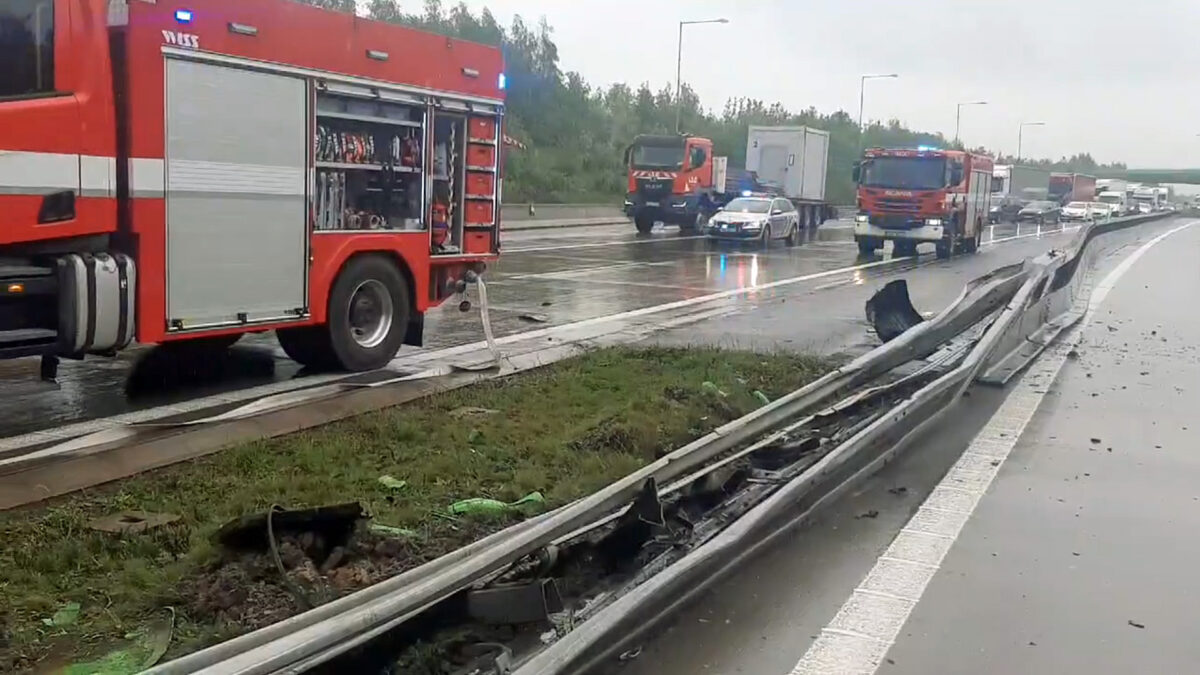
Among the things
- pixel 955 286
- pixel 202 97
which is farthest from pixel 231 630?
pixel 955 286

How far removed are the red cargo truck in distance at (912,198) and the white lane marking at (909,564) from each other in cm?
2226

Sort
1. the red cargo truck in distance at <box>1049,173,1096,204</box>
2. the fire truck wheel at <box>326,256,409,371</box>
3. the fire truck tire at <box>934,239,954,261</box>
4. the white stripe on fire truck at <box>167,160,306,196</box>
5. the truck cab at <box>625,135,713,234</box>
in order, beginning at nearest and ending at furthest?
the white stripe on fire truck at <box>167,160,306,196</box> → the fire truck wheel at <box>326,256,409,371</box> → the fire truck tire at <box>934,239,954,261</box> → the truck cab at <box>625,135,713,234</box> → the red cargo truck in distance at <box>1049,173,1096,204</box>

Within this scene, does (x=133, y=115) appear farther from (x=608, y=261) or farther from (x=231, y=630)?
(x=608, y=261)

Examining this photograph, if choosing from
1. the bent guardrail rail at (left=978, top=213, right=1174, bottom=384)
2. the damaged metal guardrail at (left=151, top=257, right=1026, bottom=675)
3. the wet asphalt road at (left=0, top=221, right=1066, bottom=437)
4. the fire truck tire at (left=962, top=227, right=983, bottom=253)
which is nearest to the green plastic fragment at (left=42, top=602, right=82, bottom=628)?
the damaged metal guardrail at (left=151, top=257, right=1026, bottom=675)

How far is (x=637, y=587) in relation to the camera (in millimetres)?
4785

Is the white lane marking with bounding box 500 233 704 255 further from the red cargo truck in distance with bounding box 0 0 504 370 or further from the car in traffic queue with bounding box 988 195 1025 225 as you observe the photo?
the car in traffic queue with bounding box 988 195 1025 225

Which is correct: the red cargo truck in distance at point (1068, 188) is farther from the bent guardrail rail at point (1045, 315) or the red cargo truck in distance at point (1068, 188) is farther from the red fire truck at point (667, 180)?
the bent guardrail rail at point (1045, 315)

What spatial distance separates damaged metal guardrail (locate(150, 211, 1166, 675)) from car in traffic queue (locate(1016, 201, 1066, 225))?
6164 centimetres

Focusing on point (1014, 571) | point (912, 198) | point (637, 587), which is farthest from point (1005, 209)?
point (637, 587)

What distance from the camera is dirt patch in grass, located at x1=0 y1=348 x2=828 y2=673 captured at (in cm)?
463

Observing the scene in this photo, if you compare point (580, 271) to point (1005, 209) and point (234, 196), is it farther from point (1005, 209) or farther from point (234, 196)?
point (1005, 209)

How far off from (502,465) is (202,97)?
3691mm

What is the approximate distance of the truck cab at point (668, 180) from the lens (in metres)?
37.5

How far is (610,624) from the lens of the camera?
4.31m
